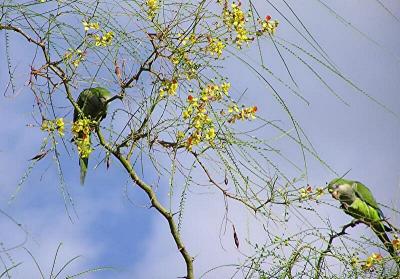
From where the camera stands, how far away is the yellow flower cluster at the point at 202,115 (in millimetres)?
1646

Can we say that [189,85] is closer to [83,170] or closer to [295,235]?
[295,235]

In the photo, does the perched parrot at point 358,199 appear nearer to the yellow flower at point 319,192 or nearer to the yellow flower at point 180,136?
the yellow flower at point 319,192

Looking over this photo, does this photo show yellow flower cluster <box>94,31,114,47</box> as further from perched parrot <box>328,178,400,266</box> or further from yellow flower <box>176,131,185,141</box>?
perched parrot <box>328,178,400,266</box>

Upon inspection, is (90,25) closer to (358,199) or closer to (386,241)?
(386,241)

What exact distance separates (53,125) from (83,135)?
13cm

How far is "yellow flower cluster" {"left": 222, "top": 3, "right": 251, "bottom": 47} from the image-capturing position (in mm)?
1705

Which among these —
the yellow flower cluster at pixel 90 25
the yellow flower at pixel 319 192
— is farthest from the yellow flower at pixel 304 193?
the yellow flower cluster at pixel 90 25

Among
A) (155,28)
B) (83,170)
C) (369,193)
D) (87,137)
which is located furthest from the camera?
(369,193)

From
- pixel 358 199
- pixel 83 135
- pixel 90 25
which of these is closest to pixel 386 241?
pixel 358 199

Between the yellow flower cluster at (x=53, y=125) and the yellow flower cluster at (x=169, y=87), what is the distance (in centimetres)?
25

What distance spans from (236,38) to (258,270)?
21.1 inches

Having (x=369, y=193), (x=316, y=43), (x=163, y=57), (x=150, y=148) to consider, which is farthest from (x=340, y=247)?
(x=369, y=193)

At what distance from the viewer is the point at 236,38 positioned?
1.72 m

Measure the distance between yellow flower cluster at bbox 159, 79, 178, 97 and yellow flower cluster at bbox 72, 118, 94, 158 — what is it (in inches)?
8.8
